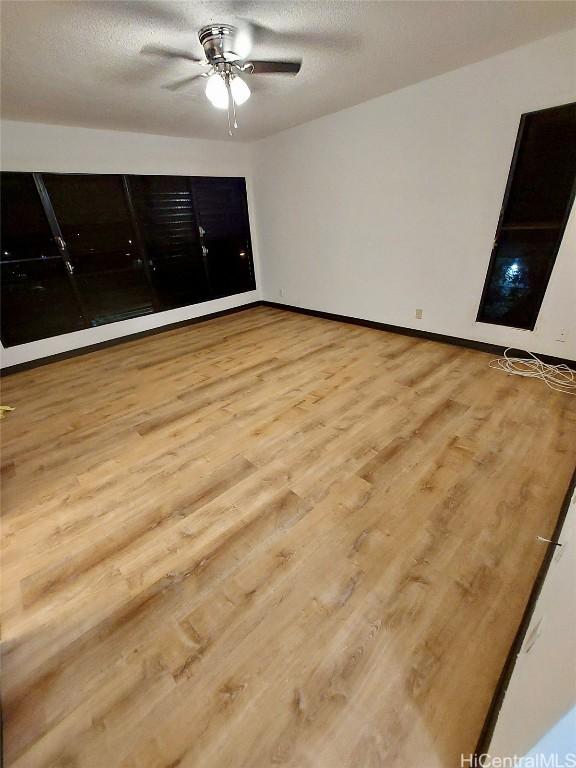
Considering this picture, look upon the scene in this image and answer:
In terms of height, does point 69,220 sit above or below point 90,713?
above

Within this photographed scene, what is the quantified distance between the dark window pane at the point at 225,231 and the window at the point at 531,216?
3541 mm

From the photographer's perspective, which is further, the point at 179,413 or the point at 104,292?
the point at 104,292

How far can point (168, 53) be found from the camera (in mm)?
1918

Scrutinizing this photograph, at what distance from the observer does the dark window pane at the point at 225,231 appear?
4.55 meters

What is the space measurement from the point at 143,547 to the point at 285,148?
4.72 metres

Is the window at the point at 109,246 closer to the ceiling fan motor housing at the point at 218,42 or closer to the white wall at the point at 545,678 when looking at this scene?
the ceiling fan motor housing at the point at 218,42

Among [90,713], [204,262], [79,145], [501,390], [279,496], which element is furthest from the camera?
[204,262]

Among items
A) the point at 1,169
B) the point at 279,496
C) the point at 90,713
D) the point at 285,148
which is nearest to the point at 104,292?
the point at 1,169

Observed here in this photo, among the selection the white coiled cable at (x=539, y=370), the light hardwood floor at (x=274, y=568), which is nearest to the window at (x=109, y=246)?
the light hardwood floor at (x=274, y=568)

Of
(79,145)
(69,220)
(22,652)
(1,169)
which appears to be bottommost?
(22,652)

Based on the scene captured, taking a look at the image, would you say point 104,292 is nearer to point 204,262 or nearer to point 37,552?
point 204,262

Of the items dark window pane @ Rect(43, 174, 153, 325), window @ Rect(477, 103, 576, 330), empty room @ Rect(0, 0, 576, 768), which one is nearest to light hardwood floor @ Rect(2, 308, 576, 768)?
empty room @ Rect(0, 0, 576, 768)

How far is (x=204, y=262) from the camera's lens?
4.73 m

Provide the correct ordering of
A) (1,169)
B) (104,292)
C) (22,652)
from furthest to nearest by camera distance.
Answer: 1. (104,292)
2. (1,169)
3. (22,652)
